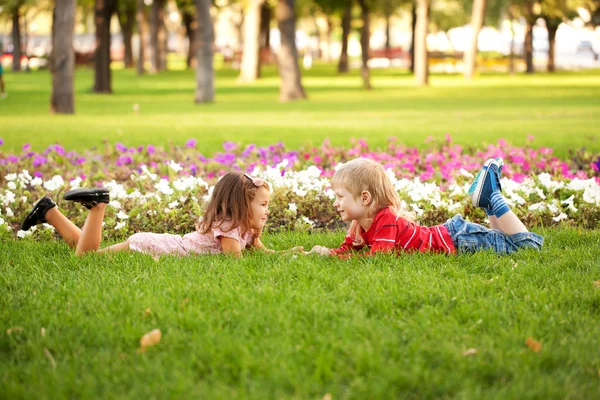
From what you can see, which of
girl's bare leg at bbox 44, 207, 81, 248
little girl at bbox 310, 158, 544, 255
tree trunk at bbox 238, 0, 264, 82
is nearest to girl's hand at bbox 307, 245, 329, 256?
little girl at bbox 310, 158, 544, 255

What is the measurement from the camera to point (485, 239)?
5230 mm

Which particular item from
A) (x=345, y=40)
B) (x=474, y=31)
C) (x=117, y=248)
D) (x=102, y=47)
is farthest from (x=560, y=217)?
(x=345, y=40)

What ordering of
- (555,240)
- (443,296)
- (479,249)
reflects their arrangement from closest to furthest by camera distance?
(443,296) < (479,249) < (555,240)

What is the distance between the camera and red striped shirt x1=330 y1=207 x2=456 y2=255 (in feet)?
16.6

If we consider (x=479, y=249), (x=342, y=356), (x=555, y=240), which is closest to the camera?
(x=342, y=356)

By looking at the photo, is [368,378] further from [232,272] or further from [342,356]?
[232,272]

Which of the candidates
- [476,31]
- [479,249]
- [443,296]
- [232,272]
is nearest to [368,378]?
[443,296]

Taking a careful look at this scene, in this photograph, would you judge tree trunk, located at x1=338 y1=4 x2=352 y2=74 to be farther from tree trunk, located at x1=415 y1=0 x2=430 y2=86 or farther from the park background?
the park background

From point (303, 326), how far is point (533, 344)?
1.03 metres

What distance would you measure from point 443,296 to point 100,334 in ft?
5.72

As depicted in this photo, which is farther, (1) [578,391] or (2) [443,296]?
(2) [443,296]

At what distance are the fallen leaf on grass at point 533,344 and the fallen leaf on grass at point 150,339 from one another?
163 centimetres

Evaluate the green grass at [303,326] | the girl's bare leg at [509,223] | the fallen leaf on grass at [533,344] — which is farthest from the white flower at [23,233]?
the fallen leaf on grass at [533,344]

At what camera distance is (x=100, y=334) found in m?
3.55
